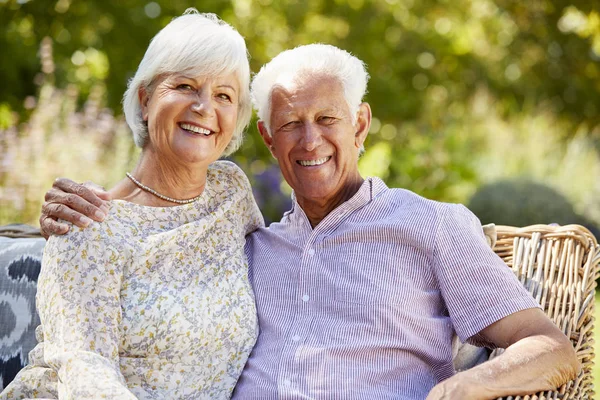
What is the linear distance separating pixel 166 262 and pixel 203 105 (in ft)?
1.76

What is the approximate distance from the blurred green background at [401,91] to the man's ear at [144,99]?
7.68 ft

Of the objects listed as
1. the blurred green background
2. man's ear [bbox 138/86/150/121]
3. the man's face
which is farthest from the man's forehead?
the blurred green background

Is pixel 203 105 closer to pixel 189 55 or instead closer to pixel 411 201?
pixel 189 55

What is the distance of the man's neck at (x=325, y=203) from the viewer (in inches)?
109

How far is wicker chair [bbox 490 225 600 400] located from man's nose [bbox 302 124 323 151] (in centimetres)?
80

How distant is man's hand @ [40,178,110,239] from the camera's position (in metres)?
2.30

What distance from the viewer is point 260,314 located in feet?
8.57

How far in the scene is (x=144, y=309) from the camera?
2336 millimetres

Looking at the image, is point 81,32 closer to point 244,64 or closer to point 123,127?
point 123,127

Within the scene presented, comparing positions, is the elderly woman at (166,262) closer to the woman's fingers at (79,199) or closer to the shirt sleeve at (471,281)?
the woman's fingers at (79,199)

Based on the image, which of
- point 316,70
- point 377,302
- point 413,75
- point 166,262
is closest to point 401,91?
point 413,75

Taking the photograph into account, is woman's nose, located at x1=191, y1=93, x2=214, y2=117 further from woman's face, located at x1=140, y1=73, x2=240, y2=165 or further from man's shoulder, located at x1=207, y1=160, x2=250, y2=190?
man's shoulder, located at x1=207, y1=160, x2=250, y2=190

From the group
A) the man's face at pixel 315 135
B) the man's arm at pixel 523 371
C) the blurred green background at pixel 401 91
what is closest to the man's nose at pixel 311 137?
the man's face at pixel 315 135

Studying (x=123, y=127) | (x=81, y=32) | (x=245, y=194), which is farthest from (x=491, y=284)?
(x=81, y=32)
